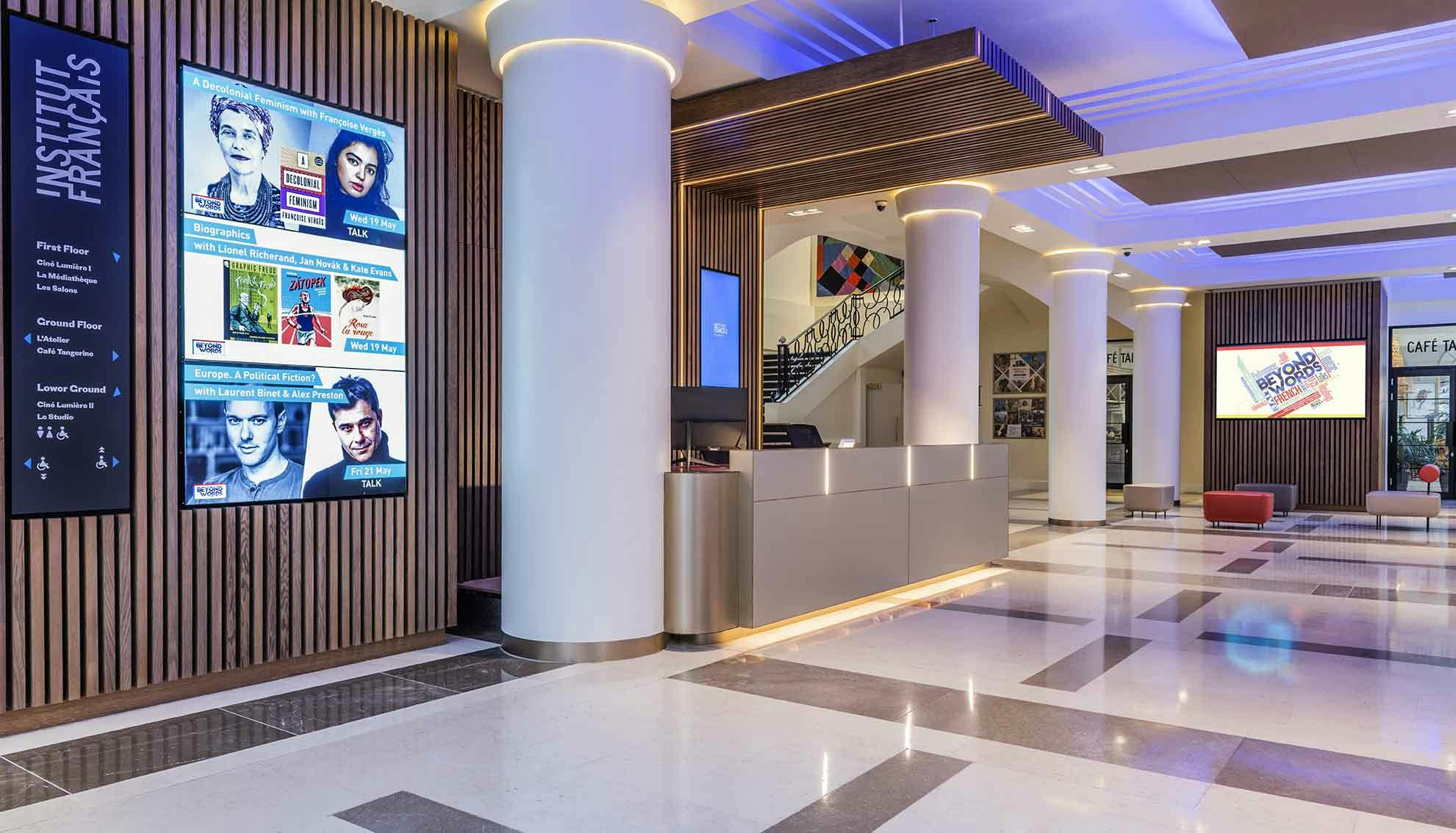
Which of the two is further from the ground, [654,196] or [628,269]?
[654,196]

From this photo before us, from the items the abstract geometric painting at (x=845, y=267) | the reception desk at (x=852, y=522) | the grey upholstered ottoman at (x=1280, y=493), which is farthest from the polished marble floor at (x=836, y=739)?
the abstract geometric painting at (x=845, y=267)

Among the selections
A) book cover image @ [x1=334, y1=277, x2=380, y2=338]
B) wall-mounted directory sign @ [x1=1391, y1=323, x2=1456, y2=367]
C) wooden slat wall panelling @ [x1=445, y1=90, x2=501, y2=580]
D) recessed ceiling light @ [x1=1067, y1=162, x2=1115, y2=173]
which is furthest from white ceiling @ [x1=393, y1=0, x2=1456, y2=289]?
wall-mounted directory sign @ [x1=1391, y1=323, x2=1456, y2=367]

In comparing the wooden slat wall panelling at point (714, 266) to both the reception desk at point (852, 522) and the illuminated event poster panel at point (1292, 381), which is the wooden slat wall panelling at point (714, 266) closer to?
the reception desk at point (852, 522)

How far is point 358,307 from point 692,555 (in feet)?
7.93

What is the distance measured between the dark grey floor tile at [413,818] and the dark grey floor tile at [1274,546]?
999 centimetres

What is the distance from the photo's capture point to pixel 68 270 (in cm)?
432

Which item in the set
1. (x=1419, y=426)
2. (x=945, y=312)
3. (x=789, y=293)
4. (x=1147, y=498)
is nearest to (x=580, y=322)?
(x=945, y=312)

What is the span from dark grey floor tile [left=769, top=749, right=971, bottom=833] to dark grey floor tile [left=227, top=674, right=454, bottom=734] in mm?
2216

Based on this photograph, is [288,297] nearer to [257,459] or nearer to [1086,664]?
[257,459]

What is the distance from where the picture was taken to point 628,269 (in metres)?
5.50

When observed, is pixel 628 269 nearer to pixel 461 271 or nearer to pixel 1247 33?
pixel 461 271

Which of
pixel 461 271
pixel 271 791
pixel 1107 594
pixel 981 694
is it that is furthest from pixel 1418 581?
pixel 271 791

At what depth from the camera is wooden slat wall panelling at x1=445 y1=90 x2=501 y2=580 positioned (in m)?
6.85

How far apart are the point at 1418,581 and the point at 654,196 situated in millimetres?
7589
